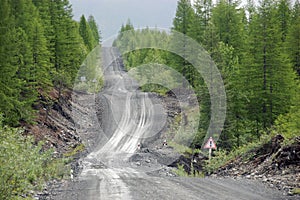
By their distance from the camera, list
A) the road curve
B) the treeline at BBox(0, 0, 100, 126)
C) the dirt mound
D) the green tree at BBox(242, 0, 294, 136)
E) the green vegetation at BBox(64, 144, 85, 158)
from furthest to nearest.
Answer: the green tree at BBox(242, 0, 294, 136), the green vegetation at BBox(64, 144, 85, 158), the treeline at BBox(0, 0, 100, 126), the dirt mound, the road curve

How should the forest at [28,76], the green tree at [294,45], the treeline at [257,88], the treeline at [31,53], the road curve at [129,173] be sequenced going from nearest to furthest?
the forest at [28,76] < the road curve at [129,173] < the treeline at [31,53] < the treeline at [257,88] < the green tree at [294,45]

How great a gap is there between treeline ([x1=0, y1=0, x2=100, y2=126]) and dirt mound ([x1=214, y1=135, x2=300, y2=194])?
10.2 m

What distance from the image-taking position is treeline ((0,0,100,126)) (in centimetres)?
1928

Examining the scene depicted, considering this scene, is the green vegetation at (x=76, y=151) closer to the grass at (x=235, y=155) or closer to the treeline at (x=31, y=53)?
the treeline at (x=31, y=53)

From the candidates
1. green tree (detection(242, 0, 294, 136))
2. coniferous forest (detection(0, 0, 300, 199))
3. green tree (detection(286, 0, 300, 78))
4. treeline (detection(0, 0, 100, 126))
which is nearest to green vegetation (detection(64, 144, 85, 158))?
coniferous forest (detection(0, 0, 300, 199))

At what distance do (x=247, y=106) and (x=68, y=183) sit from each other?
52.5ft

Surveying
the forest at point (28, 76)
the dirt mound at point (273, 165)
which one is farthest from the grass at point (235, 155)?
the forest at point (28, 76)

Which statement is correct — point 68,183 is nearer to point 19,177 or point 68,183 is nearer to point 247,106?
point 19,177

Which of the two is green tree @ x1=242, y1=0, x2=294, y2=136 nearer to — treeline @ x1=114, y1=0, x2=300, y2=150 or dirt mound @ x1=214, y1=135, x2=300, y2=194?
treeline @ x1=114, y1=0, x2=300, y2=150

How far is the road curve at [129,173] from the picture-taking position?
927cm

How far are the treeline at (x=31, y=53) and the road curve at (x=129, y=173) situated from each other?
490cm

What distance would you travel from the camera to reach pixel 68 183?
1177cm

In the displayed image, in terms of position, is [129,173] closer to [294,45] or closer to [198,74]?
[198,74]

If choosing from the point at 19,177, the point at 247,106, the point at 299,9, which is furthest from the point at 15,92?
the point at 299,9
